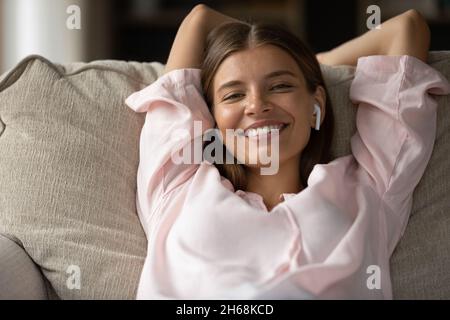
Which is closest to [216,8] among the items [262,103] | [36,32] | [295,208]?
[36,32]

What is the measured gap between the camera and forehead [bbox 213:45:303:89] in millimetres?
1399

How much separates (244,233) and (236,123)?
0.78 ft

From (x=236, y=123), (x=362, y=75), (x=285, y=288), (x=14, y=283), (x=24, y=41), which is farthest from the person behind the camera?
(x=24, y=41)

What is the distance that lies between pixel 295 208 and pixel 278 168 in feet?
0.46

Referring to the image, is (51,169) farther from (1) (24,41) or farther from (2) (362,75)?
(1) (24,41)

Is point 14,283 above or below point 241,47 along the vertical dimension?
below

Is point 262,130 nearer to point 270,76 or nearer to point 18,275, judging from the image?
point 270,76

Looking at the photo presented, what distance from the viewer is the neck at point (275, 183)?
1427mm

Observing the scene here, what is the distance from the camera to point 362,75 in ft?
4.97

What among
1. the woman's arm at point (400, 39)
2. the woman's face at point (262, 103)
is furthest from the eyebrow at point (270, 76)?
the woman's arm at point (400, 39)

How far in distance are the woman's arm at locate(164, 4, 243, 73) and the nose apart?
0.22 metres

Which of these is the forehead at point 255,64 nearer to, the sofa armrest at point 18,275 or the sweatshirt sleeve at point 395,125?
the sweatshirt sleeve at point 395,125

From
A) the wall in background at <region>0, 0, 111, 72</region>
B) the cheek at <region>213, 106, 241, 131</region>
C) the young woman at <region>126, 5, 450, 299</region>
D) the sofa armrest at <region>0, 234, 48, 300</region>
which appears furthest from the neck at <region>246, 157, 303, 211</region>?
the wall in background at <region>0, 0, 111, 72</region>

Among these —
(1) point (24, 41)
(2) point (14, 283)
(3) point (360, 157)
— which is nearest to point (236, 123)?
(3) point (360, 157)
